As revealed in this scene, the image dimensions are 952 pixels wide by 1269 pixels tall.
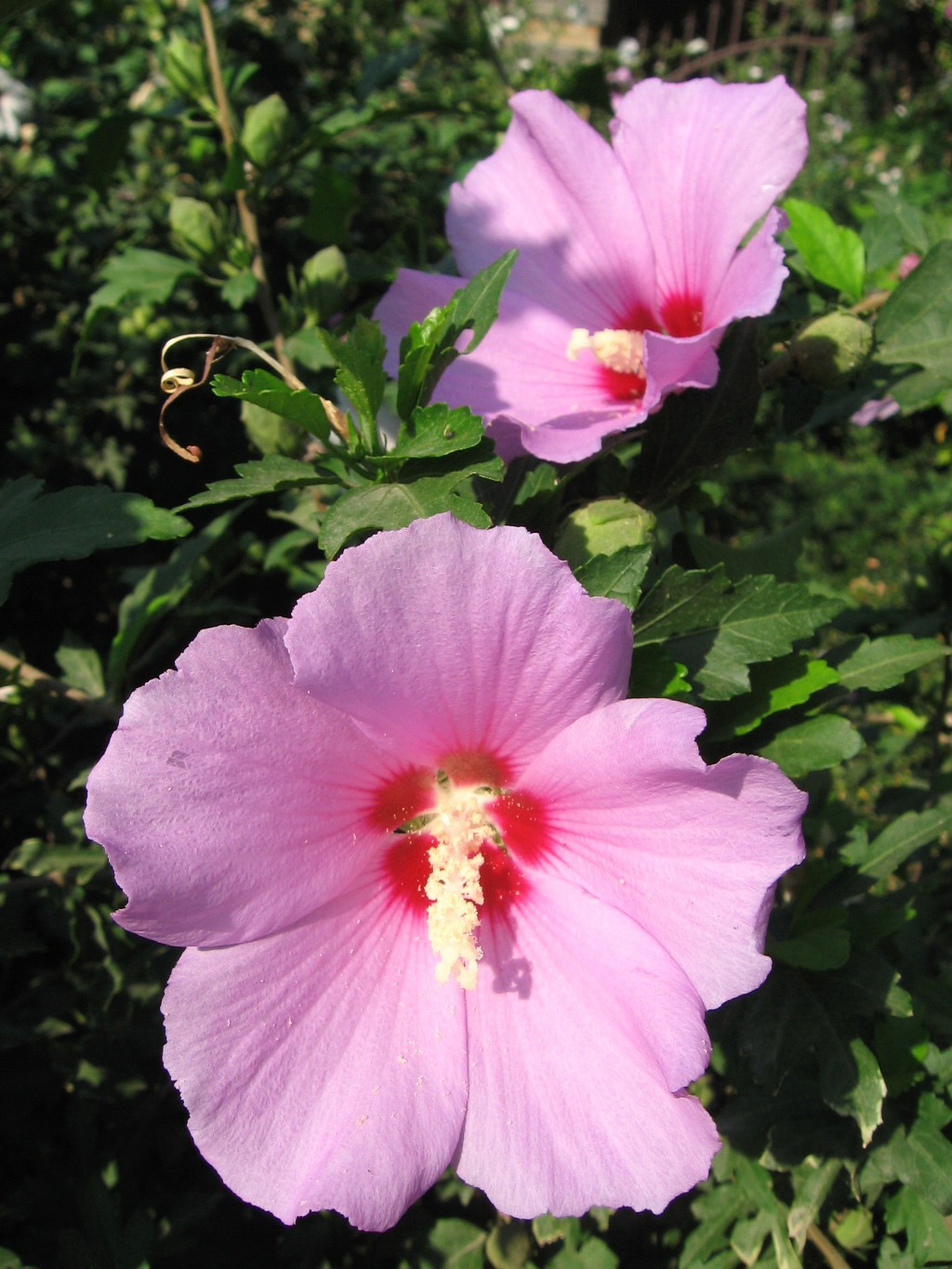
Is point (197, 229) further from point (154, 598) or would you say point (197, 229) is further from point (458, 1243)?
point (458, 1243)

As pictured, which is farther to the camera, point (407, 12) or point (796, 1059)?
point (407, 12)

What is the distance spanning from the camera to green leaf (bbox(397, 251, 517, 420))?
3.43 feet

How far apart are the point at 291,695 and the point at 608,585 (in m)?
0.31

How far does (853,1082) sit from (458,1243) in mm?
798

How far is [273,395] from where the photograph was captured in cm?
98

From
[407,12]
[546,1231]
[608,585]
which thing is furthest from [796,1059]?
[407,12]

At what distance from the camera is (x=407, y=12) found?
15.3 feet

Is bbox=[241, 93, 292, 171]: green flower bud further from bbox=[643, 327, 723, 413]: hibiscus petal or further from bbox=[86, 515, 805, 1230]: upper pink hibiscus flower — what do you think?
bbox=[86, 515, 805, 1230]: upper pink hibiscus flower

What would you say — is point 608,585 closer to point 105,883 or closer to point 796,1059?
point 796,1059

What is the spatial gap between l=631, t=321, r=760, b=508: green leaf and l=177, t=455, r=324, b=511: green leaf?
0.41 m

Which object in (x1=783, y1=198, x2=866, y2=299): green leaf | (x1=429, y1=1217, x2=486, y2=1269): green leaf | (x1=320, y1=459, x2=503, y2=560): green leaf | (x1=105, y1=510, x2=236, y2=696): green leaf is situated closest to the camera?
(x1=320, y1=459, x2=503, y2=560): green leaf

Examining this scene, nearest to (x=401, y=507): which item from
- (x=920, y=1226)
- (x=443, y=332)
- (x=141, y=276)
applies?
(x=443, y=332)

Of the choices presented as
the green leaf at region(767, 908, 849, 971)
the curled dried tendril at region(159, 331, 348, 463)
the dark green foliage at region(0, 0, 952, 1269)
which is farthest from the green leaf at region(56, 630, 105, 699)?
the green leaf at region(767, 908, 849, 971)

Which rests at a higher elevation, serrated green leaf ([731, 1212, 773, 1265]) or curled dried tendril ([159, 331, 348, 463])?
curled dried tendril ([159, 331, 348, 463])
